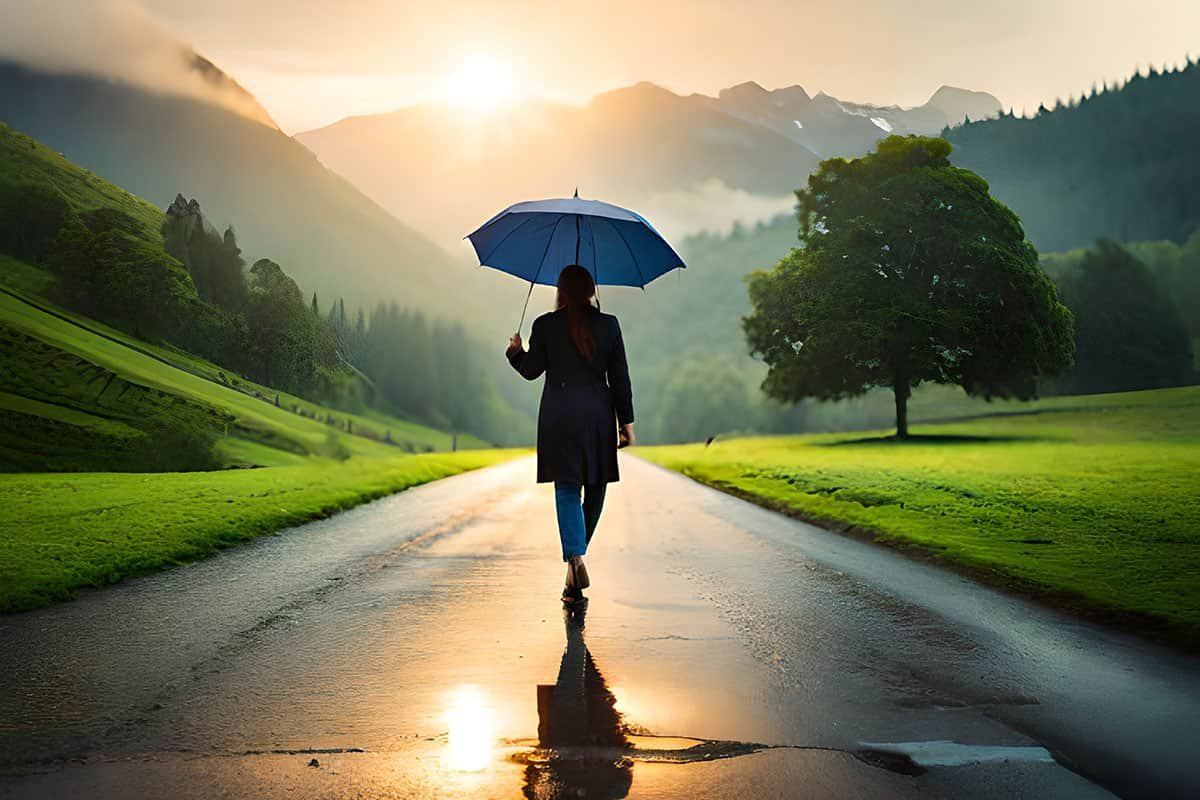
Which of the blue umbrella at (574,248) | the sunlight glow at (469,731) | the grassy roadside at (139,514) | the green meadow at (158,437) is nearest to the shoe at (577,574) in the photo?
the sunlight glow at (469,731)

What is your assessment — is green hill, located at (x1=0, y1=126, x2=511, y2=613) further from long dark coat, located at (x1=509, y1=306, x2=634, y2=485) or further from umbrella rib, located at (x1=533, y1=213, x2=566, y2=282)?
long dark coat, located at (x1=509, y1=306, x2=634, y2=485)

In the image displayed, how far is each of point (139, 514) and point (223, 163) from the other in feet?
90.3

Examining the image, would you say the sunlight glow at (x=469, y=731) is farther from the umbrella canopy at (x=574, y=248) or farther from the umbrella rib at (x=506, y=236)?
the umbrella rib at (x=506, y=236)

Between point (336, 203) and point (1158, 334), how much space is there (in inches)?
1809

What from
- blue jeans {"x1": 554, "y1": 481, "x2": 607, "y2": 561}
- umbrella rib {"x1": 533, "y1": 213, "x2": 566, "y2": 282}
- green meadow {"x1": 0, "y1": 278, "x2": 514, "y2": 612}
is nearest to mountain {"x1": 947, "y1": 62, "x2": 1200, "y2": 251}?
green meadow {"x1": 0, "y1": 278, "x2": 514, "y2": 612}

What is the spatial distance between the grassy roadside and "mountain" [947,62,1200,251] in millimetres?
57445

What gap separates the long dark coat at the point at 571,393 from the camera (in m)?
6.58

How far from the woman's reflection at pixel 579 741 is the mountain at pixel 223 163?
83.3 ft

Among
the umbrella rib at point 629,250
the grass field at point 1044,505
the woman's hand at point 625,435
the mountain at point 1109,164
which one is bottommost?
the grass field at point 1044,505

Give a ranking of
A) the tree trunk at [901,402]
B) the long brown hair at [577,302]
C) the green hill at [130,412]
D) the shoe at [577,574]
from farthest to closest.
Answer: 1. the tree trunk at [901,402]
2. the green hill at [130,412]
3. the shoe at [577,574]
4. the long brown hair at [577,302]

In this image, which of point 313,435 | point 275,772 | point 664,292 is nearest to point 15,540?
point 275,772

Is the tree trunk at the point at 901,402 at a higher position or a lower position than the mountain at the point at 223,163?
lower

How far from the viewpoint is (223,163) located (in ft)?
117

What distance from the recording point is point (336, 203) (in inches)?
1432
